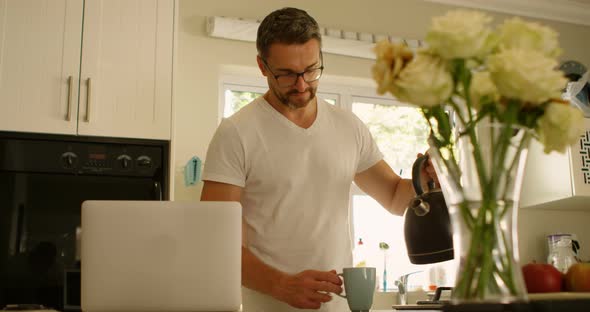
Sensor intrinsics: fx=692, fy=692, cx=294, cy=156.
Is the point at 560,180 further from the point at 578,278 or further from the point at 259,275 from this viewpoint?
the point at 578,278

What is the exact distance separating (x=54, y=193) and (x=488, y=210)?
84.5 inches

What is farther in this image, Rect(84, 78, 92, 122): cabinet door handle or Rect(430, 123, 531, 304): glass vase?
Rect(84, 78, 92, 122): cabinet door handle

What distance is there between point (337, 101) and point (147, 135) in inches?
56.2

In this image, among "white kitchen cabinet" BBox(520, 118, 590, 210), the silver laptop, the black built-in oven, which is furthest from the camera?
"white kitchen cabinet" BBox(520, 118, 590, 210)

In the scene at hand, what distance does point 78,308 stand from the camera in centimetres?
255

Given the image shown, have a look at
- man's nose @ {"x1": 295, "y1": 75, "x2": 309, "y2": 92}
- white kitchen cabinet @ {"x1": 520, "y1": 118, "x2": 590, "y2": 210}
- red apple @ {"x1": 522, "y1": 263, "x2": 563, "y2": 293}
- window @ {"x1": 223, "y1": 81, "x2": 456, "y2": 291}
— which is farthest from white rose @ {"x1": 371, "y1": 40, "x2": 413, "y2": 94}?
white kitchen cabinet @ {"x1": 520, "y1": 118, "x2": 590, "y2": 210}

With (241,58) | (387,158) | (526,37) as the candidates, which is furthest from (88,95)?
(526,37)

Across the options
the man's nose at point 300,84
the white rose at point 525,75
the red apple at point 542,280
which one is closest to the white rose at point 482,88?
the white rose at point 525,75

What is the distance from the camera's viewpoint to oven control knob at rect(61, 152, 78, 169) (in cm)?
266

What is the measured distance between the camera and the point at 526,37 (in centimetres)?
82

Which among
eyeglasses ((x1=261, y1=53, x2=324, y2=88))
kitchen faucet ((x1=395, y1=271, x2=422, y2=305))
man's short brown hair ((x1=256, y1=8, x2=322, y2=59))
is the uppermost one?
man's short brown hair ((x1=256, y1=8, x2=322, y2=59))

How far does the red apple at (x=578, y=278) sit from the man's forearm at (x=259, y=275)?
2.33ft

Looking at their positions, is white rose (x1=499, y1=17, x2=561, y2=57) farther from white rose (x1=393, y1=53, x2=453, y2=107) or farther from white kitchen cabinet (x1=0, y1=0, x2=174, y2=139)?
white kitchen cabinet (x1=0, y1=0, x2=174, y2=139)

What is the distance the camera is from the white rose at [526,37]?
2.70 ft
